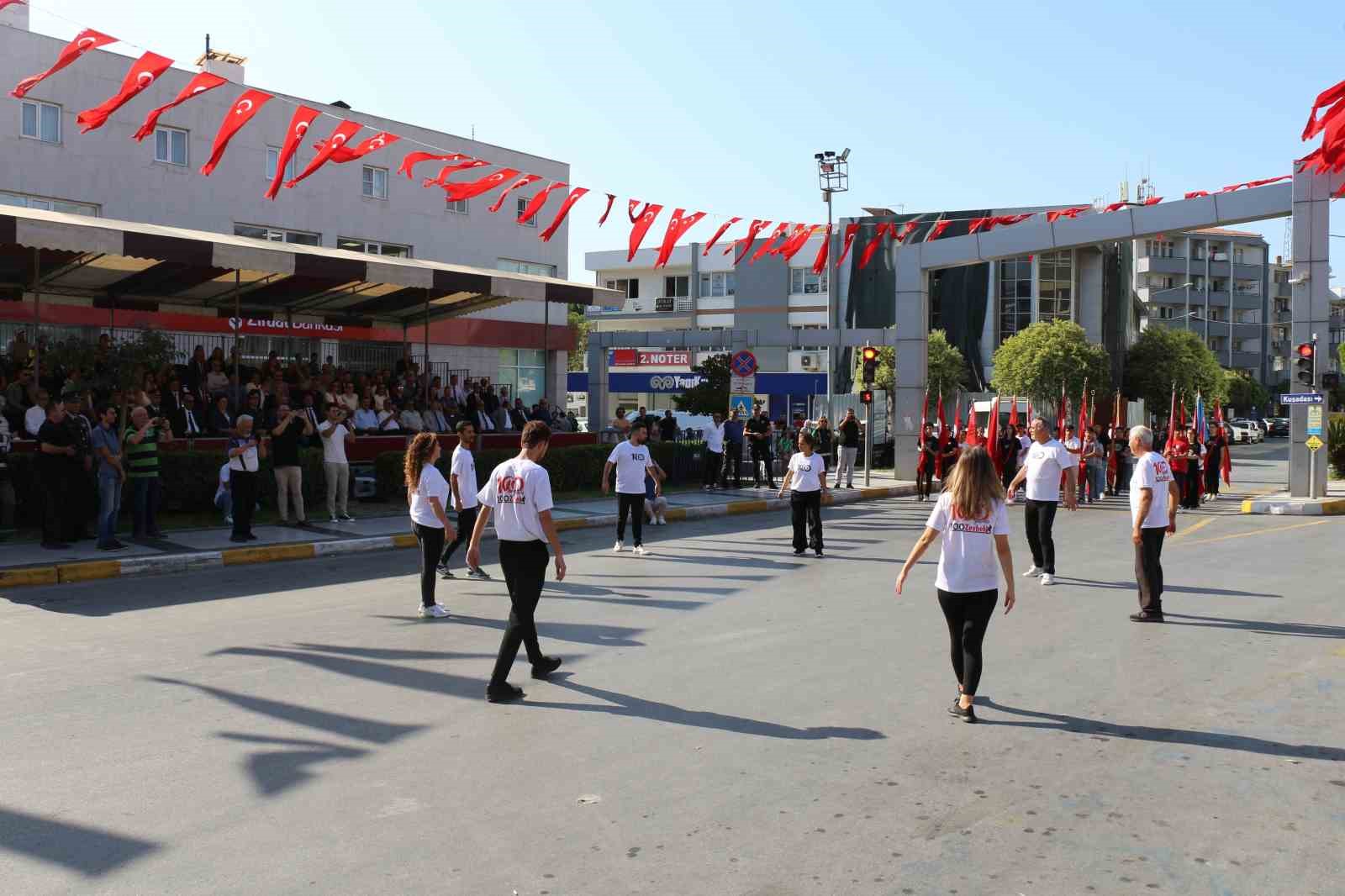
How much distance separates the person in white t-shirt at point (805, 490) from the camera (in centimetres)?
1441

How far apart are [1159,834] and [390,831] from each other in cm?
321

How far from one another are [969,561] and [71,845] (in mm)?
4774

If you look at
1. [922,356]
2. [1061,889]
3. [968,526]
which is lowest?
[1061,889]

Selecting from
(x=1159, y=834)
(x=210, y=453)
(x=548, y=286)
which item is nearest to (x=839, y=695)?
(x=1159, y=834)

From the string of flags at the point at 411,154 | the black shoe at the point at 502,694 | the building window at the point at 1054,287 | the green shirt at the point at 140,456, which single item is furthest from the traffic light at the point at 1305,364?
the building window at the point at 1054,287

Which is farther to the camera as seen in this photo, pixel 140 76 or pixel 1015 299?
pixel 1015 299

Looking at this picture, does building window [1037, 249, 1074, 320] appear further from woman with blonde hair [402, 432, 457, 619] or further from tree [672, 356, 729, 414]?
woman with blonde hair [402, 432, 457, 619]

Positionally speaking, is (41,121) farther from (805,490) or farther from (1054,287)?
(1054,287)

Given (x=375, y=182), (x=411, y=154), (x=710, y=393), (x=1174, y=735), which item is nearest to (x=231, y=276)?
(x=411, y=154)

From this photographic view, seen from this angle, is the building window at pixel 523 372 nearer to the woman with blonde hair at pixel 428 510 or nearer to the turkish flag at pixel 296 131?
the turkish flag at pixel 296 131

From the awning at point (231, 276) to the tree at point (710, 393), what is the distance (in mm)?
20413

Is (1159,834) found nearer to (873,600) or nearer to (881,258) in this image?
(873,600)

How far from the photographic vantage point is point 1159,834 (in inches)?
189

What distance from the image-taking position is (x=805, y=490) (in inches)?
567
